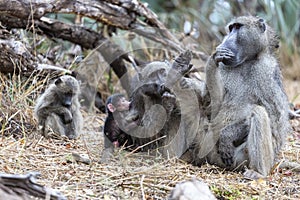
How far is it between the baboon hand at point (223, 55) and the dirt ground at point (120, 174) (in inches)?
33.9

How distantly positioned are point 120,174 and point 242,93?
1348mm

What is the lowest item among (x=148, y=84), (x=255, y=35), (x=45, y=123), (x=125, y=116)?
(x=45, y=123)

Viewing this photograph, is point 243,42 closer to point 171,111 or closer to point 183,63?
point 183,63

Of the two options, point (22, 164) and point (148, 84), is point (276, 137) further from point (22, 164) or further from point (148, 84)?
point (22, 164)

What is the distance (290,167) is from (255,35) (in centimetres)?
115

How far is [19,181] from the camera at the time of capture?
106 inches

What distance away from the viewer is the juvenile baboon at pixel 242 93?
4383 mm

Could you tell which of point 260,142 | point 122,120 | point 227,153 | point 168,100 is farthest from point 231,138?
point 122,120

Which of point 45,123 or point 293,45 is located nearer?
point 45,123

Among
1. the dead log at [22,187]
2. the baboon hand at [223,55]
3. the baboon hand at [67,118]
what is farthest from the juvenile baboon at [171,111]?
the dead log at [22,187]

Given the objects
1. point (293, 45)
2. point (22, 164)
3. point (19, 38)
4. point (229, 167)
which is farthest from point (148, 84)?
point (293, 45)

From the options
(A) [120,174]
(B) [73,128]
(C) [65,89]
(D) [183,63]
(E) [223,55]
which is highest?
(E) [223,55]

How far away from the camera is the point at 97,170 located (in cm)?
378

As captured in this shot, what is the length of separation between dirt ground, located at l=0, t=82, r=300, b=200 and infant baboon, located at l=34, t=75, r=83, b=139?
0.26 m
